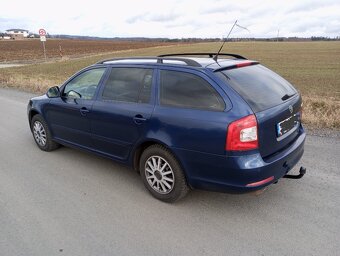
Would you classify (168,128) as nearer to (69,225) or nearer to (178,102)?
(178,102)

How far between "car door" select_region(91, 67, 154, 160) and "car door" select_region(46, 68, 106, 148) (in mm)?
180

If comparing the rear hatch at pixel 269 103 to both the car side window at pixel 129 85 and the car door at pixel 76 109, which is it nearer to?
the car side window at pixel 129 85

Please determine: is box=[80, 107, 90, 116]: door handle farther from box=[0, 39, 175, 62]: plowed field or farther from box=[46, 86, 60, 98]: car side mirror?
box=[0, 39, 175, 62]: plowed field

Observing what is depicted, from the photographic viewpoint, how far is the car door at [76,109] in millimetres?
4250

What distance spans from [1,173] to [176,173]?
2.73m

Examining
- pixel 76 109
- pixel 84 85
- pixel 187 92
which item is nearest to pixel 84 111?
pixel 76 109

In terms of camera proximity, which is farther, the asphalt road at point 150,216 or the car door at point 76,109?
the car door at point 76,109

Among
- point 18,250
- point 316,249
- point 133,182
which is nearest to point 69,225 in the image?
point 18,250

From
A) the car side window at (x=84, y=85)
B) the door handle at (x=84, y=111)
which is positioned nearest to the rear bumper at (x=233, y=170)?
the door handle at (x=84, y=111)

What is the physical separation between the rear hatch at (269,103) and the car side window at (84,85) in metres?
1.85

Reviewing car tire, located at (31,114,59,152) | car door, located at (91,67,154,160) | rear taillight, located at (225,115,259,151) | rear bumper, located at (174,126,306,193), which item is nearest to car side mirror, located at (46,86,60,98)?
car tire, located at (31,114,59,152)

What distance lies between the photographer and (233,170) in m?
2.93

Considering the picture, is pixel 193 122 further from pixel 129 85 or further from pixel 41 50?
pixel 41 50

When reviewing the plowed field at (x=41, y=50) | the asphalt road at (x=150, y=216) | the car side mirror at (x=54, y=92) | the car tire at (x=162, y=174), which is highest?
the plowed field at (x=41, y=50)
